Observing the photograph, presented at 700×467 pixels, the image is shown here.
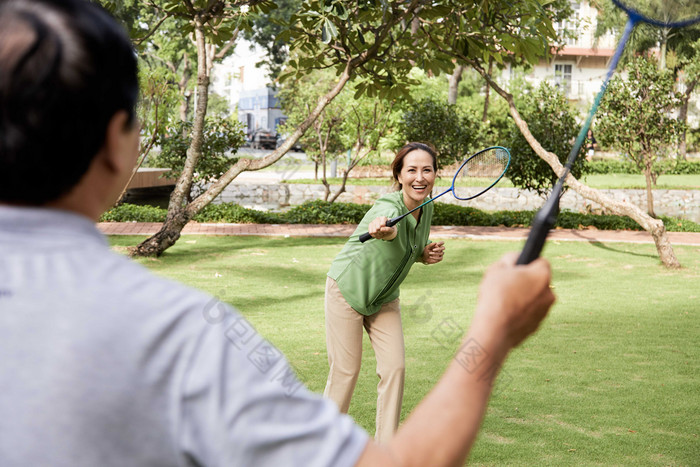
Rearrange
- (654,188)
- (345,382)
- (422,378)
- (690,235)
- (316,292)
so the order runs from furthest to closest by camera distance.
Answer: (654,188)
(690,235)
(316,292)
(422,378)
(345,382)

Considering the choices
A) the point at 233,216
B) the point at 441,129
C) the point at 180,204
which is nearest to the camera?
the point at 180,204

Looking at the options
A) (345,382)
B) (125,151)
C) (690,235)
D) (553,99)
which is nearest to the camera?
(125,151)

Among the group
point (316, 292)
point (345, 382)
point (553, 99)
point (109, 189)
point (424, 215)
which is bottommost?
point (316, 292)

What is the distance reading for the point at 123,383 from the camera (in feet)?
2.53

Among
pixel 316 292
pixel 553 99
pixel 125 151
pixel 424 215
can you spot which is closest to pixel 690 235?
pixel 553 99

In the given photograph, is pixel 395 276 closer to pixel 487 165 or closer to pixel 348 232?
pixel 487 165

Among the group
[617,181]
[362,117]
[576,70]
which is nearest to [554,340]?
[362,117]

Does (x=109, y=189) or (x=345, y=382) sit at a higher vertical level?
(x=109, y=189)

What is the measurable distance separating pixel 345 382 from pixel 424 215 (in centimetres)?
101

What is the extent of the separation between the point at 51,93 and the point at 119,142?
0.34 ft

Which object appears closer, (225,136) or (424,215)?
(424,215)

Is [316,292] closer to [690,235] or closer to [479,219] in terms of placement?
[479,219]

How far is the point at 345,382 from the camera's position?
12.8 ft

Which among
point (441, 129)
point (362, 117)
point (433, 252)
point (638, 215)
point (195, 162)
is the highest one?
point (362, 117)
